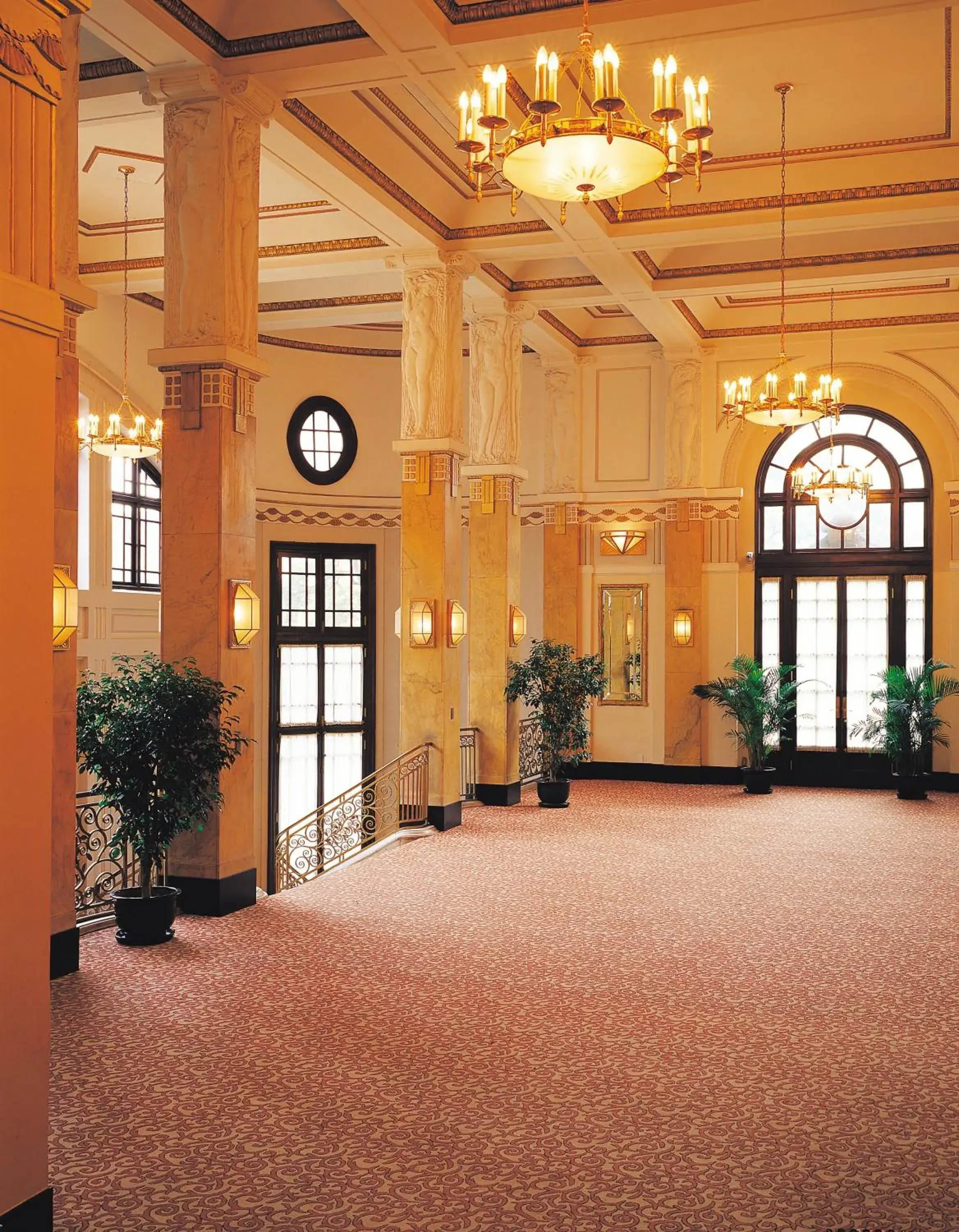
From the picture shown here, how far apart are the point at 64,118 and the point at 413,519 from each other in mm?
5889

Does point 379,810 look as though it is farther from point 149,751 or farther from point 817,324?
point 817,324

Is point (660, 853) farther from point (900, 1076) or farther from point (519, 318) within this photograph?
point (519, 318)

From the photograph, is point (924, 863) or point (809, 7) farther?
point (924, 863)

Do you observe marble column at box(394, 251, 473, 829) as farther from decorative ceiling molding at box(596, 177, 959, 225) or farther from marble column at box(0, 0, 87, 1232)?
marble column at box(0, 0, 87, 1232)

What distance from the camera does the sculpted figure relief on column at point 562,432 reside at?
16625 mm

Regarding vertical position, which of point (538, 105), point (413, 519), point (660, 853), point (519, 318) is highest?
point (519, 318)

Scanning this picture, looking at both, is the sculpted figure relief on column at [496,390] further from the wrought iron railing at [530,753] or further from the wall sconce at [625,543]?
the wrought iron railing at [530,753]

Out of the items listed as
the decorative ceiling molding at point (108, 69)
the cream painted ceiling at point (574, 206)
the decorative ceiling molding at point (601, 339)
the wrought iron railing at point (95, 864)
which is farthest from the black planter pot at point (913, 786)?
the decorative ceiling molding at point (108, 69)

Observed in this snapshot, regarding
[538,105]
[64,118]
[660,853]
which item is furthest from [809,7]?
[660,853]

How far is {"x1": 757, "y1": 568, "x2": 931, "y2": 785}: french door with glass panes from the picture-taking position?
1551 cm

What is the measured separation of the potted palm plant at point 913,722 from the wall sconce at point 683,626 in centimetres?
255

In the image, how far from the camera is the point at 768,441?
16188 millimetres

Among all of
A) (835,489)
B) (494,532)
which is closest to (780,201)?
(835,489)

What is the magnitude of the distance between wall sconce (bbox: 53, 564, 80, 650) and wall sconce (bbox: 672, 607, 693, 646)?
10717 millimetres
